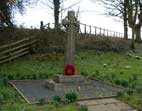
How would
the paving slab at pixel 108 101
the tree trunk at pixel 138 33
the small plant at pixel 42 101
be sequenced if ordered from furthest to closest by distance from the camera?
the tree trunk at pixel 138 33 < the paving slab at pixel 108 101 < the small plant at pixel 42 101

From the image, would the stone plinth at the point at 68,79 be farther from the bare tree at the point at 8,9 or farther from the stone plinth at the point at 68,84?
the bare tree at the point at 8,9

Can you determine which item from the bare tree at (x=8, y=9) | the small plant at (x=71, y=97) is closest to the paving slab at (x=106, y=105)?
the small plant at (x=71, y=97)

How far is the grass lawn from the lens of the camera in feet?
29.0

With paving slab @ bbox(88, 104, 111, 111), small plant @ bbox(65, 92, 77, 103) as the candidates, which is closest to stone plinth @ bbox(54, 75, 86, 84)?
small plant @ bbox(65, 92, 77, 103)

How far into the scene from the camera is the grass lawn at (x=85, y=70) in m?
8.84

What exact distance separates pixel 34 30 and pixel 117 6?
919 cm

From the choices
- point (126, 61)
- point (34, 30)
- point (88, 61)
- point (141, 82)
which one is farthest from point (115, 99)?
point (34, 30)

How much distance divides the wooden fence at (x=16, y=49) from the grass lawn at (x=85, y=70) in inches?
13.8

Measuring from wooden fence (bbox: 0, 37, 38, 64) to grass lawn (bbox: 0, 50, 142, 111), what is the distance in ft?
1.15

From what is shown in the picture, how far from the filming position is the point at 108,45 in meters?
23.3

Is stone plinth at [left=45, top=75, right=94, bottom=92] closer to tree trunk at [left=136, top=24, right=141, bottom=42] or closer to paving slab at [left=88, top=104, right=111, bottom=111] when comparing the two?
paving slab at [left=88, top=104, right=111, bottom=111]

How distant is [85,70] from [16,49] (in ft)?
16.6

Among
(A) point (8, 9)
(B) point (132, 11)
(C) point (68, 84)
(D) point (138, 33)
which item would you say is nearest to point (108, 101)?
(C) point (68, 84)

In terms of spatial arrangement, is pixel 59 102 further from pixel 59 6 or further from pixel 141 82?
pixel 59 6
